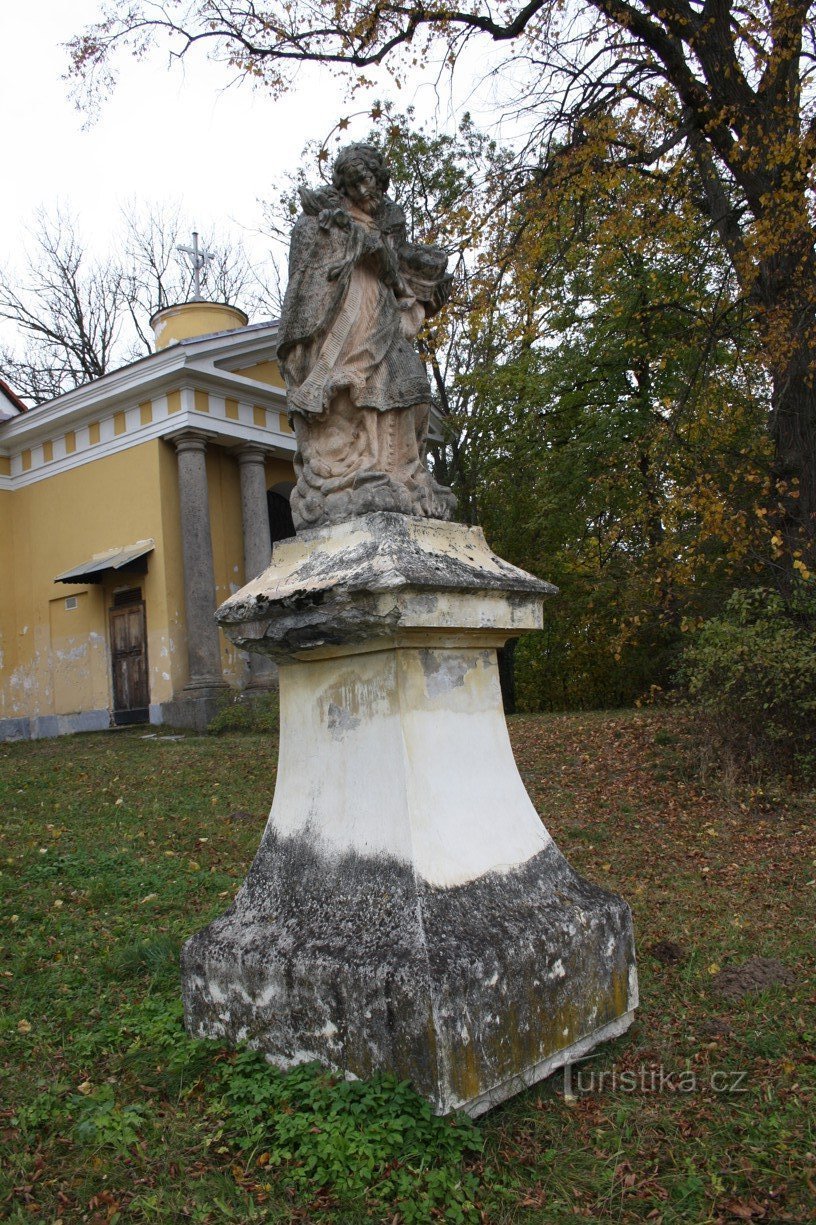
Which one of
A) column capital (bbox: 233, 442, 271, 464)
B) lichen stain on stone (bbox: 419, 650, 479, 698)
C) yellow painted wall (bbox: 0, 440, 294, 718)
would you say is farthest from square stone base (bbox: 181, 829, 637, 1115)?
column capital (bbox: 233, 442, 271, 464)

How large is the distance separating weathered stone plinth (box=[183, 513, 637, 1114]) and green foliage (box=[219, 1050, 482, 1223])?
0.25ft

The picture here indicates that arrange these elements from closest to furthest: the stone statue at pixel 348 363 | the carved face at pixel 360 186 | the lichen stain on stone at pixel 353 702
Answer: the lichen stain on stone at pixel 353 702, the stone statue at pixel 348 363, the carved face at pixel 360 186

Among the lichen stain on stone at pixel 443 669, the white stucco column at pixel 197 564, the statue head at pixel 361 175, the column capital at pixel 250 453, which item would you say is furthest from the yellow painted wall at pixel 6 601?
the lichen stain on stone at pixel 443 669

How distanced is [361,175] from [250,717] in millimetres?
11040

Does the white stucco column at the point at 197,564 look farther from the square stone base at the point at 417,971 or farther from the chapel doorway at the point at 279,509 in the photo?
the square stone base at the point at 417,971

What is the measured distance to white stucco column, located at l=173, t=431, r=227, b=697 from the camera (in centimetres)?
1536

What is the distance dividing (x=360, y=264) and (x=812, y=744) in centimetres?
623

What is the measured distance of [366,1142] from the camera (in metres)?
2.60

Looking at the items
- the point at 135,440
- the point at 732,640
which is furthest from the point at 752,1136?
the point at 135,440

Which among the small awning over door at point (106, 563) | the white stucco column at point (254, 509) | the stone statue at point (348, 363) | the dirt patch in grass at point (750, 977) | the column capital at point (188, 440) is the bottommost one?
the dirt patch in grass at point (750, 977)

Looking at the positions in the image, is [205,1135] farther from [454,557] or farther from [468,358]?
[468,358]

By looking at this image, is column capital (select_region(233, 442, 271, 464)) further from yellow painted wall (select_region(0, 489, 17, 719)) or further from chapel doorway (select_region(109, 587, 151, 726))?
yellow painted wall (select_region(0, 489, 17, 719))

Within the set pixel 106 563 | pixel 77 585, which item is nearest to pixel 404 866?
pixel 106 563

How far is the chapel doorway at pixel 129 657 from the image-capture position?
1588 centimetres
